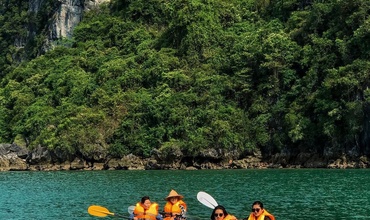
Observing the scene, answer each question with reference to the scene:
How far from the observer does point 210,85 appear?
62.0 meters

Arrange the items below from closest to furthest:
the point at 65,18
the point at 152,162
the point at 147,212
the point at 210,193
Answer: the point at 147,212, the point at 210,193, the point at 152,162, the point at 65,18

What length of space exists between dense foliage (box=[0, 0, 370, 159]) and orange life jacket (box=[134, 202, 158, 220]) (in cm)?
3629

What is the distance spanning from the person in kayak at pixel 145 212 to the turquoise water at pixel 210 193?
4.02m

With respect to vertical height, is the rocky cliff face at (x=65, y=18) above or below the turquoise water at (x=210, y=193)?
above

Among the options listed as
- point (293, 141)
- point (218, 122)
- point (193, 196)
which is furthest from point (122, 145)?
point (193, 196)

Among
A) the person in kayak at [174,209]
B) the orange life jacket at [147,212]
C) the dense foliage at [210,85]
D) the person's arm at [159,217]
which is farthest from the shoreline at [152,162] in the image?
the person's arm at [159,217]

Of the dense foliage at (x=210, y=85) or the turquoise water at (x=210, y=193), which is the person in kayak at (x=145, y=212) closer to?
the turquoise water at (x=210, y=193)

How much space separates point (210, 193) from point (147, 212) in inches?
569

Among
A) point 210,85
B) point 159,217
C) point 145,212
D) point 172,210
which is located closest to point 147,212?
point 145,212

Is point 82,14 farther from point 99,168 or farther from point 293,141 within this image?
point 293,141

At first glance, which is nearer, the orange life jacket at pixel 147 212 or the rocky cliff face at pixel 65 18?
the orange life jacket at pixel 147 212

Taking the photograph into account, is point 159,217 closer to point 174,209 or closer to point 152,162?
point 174,209

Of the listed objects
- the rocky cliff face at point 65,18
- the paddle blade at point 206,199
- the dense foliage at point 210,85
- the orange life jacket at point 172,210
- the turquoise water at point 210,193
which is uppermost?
the rocky cliff face at point 65,18

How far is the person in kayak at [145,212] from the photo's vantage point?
54.2 feet
